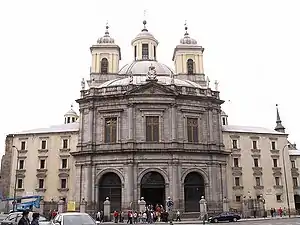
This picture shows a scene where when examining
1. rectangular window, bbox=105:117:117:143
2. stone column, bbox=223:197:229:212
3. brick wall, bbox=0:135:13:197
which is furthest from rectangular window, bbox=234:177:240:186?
brick wall, bbox=0:135:13:197

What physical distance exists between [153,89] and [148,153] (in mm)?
8183

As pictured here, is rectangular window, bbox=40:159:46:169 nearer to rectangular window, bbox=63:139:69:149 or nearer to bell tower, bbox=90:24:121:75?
rectangular window, bbox=63:139:69:149

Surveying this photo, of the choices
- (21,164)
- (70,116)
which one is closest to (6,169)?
(21,164)

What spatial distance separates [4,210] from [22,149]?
8.84m

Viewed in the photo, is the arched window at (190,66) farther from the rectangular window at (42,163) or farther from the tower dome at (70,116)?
the tower dome at (70,116)

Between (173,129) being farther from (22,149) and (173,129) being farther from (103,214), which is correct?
(22,149)

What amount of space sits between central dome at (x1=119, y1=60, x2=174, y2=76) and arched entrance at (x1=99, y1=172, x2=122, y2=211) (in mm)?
20954

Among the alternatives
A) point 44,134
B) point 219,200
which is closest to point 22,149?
point 44,134

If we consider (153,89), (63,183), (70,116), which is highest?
(70,116)

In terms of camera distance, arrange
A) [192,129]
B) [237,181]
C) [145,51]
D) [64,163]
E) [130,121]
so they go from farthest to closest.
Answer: [145,51]
[237,181]
[64,163]
[192,129]
[130,121]

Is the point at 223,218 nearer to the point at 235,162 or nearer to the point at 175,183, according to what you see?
the point at 175,183

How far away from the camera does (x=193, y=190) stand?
156 feet

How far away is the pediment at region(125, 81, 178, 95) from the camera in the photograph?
159 feet

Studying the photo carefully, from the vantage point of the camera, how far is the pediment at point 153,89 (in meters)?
48.3
